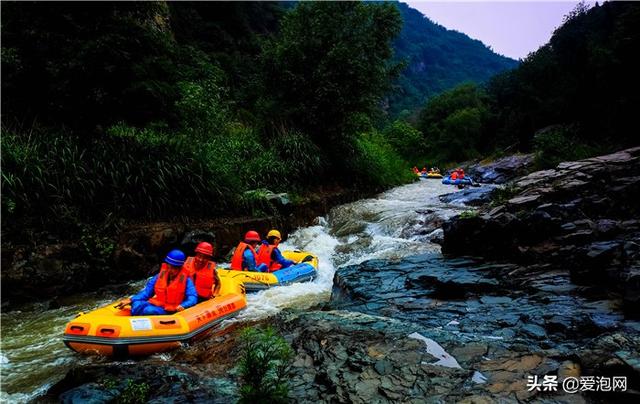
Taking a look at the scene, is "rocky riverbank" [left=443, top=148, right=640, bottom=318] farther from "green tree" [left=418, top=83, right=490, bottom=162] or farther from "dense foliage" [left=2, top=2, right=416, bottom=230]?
"green tree" [left=418, top=83, right=490, bottom=162]

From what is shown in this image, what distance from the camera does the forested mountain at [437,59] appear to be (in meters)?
101

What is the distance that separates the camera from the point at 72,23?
8023 mm

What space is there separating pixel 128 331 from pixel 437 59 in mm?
126308

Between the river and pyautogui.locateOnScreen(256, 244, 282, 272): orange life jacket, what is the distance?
→ 0.75m

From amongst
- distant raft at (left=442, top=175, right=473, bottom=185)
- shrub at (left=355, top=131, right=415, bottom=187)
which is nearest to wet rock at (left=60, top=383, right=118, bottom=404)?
shrub at (left=355, top=131, right=415, bottom=187)

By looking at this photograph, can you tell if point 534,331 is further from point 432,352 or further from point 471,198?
point 471,198

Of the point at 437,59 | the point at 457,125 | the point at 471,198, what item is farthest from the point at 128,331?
the point at 437,59

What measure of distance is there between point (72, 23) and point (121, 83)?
4.93 feet

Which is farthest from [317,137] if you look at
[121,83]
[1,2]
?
[1,2]

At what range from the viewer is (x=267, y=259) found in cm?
776

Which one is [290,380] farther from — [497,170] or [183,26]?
[497,170]

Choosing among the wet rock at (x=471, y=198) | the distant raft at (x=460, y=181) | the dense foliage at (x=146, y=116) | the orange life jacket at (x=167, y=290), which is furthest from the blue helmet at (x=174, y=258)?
the distant raft at (x=460, y=181)

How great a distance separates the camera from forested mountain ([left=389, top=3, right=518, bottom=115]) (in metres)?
101

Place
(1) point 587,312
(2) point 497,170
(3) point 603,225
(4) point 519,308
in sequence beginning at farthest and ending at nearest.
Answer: (2) point 497,170, (3) point 603,225, (4) point 519,308, (1) point 587,312
